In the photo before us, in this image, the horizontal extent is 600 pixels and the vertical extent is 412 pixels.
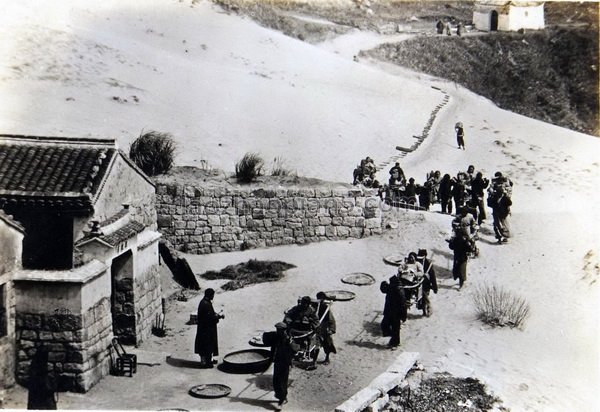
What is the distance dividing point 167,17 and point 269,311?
29233 mm

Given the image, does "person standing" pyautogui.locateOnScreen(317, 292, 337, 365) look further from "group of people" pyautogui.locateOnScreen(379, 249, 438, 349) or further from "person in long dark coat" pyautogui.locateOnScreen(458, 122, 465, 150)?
"person in long dark coat" pyautogui.locateOnScreen(458, 122, 465, 150)

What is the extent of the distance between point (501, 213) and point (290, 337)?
9828mm

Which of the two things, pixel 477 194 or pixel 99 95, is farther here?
pixel 99 95

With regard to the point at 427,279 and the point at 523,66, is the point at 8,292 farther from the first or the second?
the point at 523,66

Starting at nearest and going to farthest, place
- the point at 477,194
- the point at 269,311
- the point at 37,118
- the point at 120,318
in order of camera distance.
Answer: the point at 120,318, the point at 269,311, the point at 477,194, the point at 37,118

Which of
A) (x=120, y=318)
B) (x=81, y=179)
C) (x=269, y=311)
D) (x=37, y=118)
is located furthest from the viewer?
(x=37, y=118)

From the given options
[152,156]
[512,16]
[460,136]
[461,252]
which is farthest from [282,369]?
[512,16]

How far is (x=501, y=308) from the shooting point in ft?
51.6

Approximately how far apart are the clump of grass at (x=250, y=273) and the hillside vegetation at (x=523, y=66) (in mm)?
33988

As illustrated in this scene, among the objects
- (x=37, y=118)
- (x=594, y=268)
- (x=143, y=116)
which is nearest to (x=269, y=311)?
(x=594, y=268)

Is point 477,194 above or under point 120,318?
above

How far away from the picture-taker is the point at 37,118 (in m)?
25.3

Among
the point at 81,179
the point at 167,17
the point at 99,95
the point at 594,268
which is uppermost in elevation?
the point at 167,17

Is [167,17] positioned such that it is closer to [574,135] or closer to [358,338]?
[574,135]
